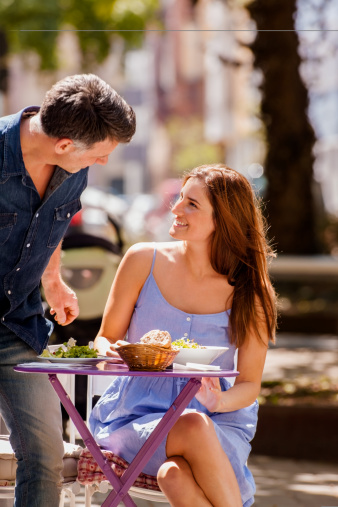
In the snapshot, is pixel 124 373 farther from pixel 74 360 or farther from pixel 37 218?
pixel 37 218

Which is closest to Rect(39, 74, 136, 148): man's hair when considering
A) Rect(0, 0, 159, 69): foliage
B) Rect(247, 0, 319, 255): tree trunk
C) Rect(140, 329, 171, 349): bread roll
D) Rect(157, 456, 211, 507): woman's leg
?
Rect(140, 329, 171, 349): bread roll

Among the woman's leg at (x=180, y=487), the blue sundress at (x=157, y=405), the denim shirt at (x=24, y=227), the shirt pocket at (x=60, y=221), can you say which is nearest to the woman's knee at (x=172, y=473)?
the woman's leg at (x=180, y=487)

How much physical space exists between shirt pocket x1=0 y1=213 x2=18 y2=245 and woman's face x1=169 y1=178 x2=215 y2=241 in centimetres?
71

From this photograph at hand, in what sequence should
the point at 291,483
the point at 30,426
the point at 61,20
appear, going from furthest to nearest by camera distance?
the point at 61,20 < the point at 291,483 < the point at 30,426

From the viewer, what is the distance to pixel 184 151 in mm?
55812

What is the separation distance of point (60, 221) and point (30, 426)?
0.69m

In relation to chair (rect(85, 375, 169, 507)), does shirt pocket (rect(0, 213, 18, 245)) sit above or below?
above

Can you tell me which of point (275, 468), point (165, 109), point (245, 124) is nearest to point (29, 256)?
point (275, 468)

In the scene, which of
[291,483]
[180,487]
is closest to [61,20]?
[291,483]

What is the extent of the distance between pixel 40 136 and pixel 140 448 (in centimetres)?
109

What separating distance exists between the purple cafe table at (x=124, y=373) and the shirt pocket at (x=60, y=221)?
1.49 feet

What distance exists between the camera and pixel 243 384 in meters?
3.61

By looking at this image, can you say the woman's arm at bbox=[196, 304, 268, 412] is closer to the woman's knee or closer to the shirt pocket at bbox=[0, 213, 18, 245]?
the woman's knee

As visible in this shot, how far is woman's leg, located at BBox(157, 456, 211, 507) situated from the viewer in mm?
3221
